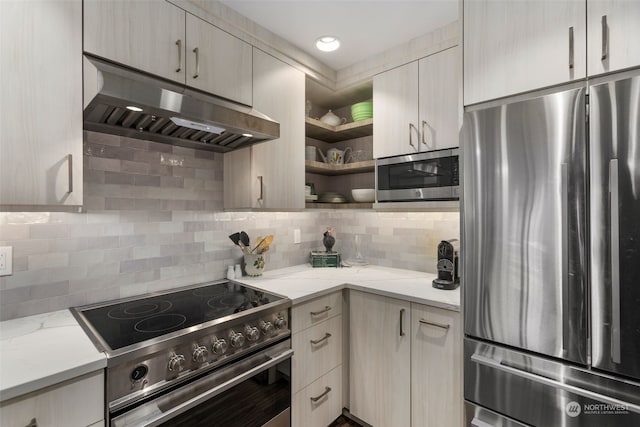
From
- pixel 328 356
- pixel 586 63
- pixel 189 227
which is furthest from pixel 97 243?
pixel 586 63

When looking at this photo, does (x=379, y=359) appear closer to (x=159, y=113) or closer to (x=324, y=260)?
(x=324, y=260)

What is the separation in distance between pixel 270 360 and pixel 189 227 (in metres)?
0.92

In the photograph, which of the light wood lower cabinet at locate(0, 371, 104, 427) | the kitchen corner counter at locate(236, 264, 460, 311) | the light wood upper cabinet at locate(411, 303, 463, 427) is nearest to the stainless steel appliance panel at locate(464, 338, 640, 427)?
the light wood upper cabinet at locate(411, 303, 463, 427)

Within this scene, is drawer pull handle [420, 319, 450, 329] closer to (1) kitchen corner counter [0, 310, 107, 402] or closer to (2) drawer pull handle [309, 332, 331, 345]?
(2) drawer pull handle [309, 332, 331, 345]

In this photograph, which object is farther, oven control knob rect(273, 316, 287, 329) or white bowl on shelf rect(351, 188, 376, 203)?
white bowl on shelf rect(351, 188, 376, 203)

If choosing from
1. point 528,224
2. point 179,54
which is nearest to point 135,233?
point 179,54

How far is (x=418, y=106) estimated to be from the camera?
1918 mm

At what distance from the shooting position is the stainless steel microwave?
5.72 feet

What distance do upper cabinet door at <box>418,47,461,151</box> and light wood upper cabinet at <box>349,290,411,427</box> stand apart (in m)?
1.00

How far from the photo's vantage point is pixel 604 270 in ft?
3.43

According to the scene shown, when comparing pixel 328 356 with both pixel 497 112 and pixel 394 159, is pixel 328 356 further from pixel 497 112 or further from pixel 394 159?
pixel 497 112

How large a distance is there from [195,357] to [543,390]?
4.47 ft

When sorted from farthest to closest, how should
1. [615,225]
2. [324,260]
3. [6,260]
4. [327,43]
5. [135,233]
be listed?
[324,260] → [327,43] → [135,233] → [6,260] → [615,225]

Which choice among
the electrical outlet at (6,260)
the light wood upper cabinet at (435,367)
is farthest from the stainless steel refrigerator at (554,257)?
the electrical outlet at (6,260)
